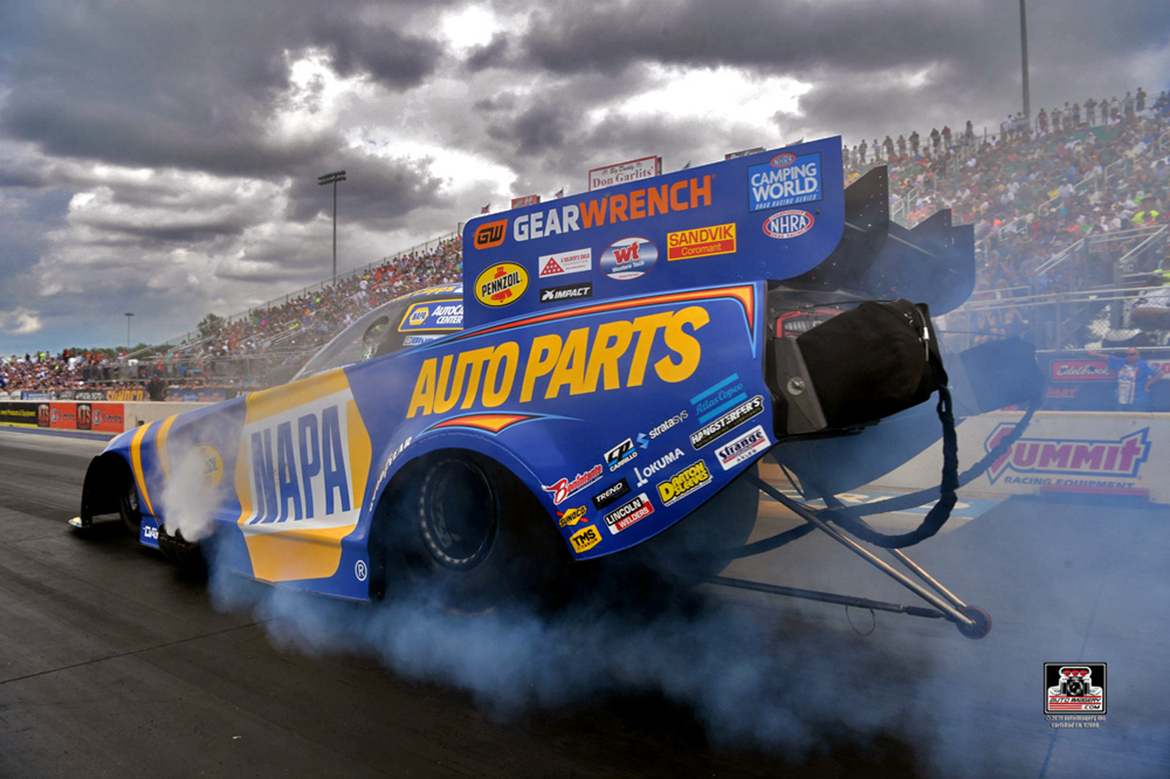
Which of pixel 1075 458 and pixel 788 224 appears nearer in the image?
pixel 788 224

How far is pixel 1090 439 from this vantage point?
6.82 metres

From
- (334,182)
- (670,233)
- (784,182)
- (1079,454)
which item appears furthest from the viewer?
(334,182)

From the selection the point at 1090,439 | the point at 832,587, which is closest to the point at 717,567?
the point at 832,587

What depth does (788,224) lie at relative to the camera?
266cm

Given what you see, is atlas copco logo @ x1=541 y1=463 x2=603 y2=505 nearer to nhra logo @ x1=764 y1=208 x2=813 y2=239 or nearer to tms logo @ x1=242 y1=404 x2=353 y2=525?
nhra logo @ x1=764 y1=208 x2=813 y2=239

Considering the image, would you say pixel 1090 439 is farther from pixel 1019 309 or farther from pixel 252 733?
pixel 252 733

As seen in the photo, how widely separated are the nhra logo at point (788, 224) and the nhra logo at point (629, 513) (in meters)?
1.09

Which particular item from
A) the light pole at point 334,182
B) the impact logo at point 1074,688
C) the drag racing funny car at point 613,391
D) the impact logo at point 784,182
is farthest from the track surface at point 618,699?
the light pole at point 334,182

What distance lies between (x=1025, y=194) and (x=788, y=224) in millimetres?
16605

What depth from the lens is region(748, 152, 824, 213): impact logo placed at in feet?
8.50

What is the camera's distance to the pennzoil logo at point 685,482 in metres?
2.38

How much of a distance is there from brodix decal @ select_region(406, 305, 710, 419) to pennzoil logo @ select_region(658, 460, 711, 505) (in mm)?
303

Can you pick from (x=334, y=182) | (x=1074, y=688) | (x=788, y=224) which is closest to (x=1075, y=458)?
(x=1074, y=688)

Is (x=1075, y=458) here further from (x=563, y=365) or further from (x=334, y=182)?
(x=334, y=182)
